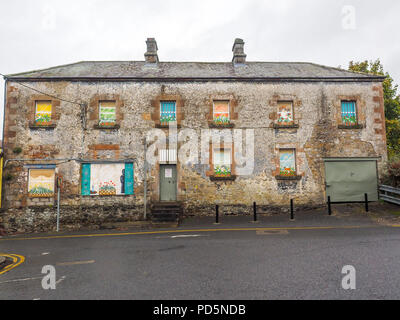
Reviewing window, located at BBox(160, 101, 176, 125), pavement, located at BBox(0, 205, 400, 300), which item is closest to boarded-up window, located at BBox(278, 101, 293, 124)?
window, located at BBox(160, 101, 176, 125)

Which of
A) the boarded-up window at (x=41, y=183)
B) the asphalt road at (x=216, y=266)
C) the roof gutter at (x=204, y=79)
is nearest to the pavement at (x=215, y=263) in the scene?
the asphalt road at (x=216, y=266)

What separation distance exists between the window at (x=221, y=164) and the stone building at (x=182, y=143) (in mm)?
50

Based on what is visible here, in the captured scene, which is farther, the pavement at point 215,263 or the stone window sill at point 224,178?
the stone window sill at point 224,178

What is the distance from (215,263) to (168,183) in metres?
7.99

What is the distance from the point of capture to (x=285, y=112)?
1413 cm

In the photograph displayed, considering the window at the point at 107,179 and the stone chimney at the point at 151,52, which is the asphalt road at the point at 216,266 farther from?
the stone chimney at the point at 151,52

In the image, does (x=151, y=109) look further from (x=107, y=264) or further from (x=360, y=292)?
(x=360, y=292)

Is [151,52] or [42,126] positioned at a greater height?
[151,52]

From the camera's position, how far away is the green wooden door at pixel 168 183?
13.5 meters

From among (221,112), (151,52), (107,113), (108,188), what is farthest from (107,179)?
(151,52)

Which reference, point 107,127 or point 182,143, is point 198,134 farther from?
point 107,127

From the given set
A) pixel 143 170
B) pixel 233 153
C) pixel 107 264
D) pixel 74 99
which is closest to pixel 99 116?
pixel 74 99

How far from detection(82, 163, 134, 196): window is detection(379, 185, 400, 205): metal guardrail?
40.6 ft

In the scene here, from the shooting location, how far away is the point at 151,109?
13.6 meters
